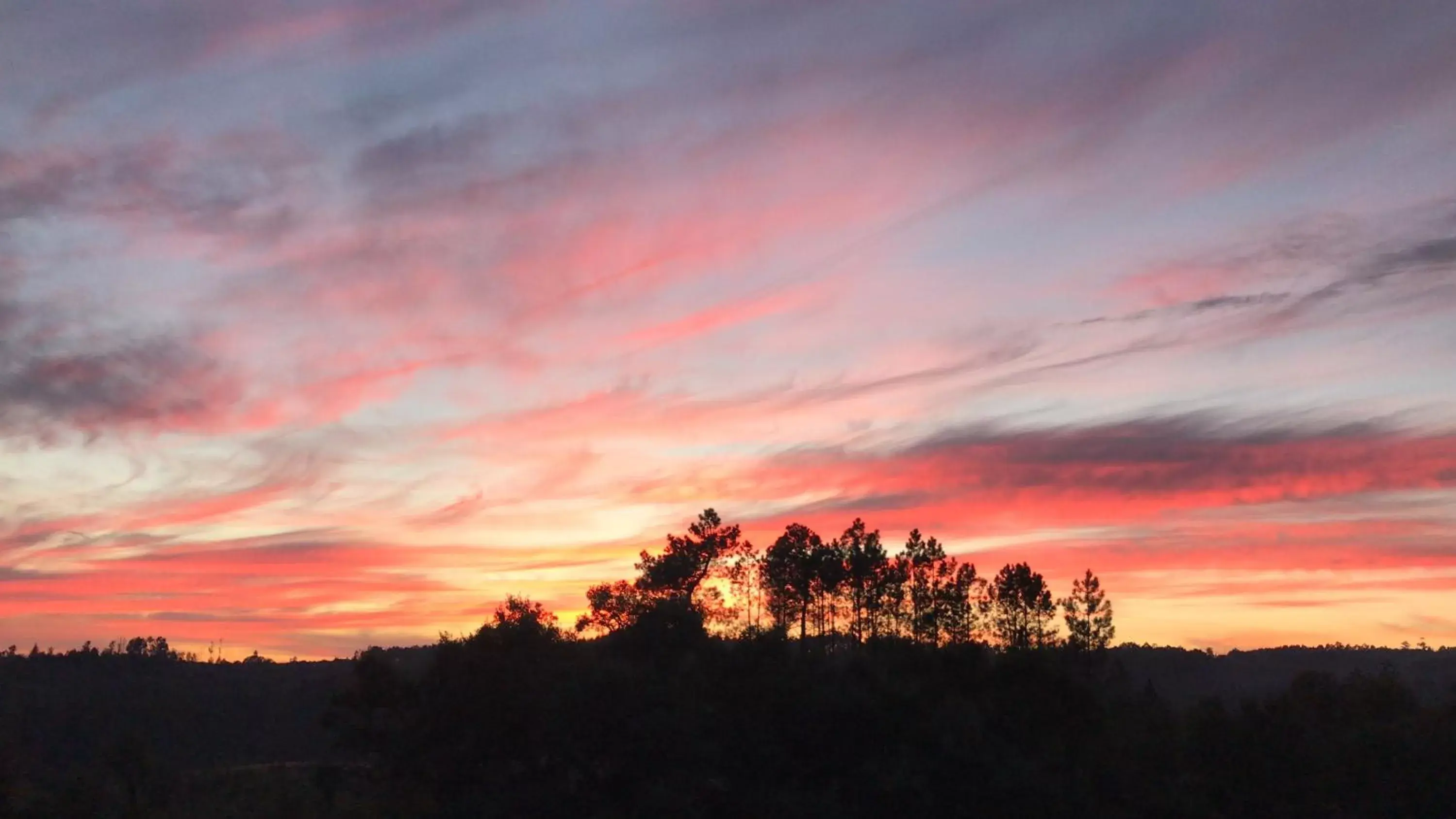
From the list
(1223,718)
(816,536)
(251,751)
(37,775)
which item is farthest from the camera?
(251,751)

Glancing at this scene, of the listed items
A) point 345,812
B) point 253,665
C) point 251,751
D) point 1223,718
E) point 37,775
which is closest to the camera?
point 345,812

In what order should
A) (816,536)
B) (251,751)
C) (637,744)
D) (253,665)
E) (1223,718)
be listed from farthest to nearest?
(253,665) < (251,751) < (816,536) < (1223,718) < (637,744)

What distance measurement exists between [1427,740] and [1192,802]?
18.0 meters

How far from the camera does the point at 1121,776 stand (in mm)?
51969

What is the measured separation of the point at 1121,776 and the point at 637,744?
69.4ft

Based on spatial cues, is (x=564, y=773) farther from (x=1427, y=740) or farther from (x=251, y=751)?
(x=251, y=751)

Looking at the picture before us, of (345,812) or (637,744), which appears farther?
(345,812)

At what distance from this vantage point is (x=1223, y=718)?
59938 mm

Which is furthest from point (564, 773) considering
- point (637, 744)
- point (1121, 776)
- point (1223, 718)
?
point (1223, 718)

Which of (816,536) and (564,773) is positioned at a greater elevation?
(816,536)

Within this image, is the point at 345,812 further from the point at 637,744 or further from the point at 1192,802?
the point at 1192,802

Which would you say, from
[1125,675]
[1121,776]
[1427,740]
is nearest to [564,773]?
[1121,776]

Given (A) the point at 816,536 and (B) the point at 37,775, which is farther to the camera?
(A) the point at 816,536

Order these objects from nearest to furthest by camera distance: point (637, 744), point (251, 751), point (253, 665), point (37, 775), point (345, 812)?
point (637, 744), point (345, 812), point (37, 775), point (251, 751), point (253, 665)
